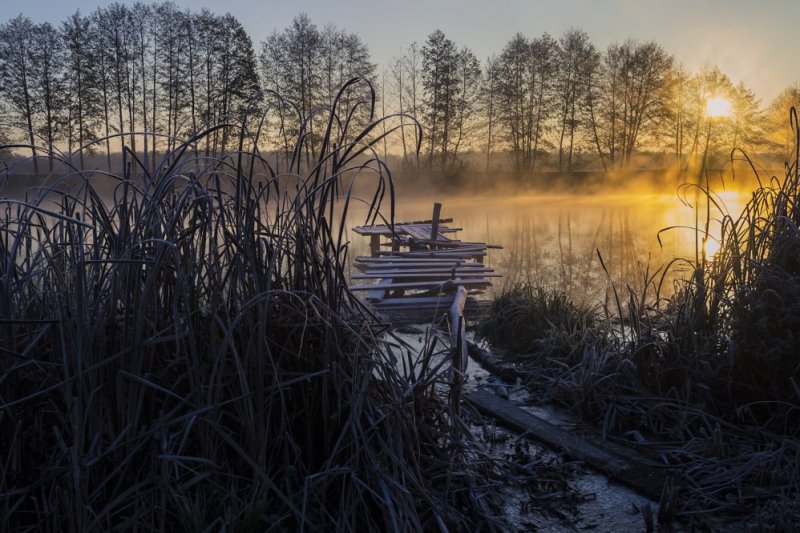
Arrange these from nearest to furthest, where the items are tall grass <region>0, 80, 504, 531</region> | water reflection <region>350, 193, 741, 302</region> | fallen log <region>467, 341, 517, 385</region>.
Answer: tall grass <region>0, 80, 504, 531</region> → fallen log <region>467, 341, 517, 385</region> → water reflection <region>350, 193, 741, 302</region>

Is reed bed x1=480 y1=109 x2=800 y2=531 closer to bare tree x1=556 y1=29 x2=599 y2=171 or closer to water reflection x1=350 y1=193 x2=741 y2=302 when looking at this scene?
water reflection x1=350 y1=193 x2=741 y2=302

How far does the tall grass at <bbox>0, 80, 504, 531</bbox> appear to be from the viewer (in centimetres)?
182

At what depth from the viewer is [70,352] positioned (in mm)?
1951

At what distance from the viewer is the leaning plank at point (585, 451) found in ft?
9.12

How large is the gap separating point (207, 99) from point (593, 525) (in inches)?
1575

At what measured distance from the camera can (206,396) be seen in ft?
6.68

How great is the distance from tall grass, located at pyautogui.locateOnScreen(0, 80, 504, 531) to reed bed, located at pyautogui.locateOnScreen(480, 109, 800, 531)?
1.11 m

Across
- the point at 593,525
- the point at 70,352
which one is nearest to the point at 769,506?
the point at 593,525

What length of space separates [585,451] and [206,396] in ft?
5.83

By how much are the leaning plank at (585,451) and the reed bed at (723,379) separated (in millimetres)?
130

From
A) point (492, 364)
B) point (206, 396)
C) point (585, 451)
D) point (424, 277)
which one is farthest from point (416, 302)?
point (206, 396)

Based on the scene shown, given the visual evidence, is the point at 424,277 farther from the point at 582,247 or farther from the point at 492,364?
the point at 582,247

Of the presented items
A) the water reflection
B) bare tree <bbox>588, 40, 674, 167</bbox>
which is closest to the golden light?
bare tree <bbox>588, 40, 674, 167</bbox>

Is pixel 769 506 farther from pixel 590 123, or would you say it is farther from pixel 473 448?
pixel 590 123
